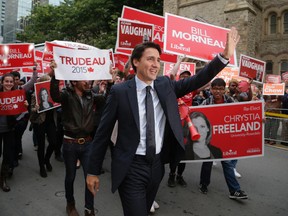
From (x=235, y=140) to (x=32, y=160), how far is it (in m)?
4.61

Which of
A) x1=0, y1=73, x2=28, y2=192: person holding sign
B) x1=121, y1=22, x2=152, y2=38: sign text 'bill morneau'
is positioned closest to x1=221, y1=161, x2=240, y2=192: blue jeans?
x1=121, y1=22, x2=152, y2=38: sign text 'bill morneau'

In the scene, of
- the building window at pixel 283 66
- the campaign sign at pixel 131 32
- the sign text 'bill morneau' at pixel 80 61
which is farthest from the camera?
the building window at pixel 283 66

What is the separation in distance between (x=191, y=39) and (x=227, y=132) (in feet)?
6.09

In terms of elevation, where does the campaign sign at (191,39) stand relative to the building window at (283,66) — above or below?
below

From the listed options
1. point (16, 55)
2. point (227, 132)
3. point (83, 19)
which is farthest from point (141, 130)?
point (83, 19)

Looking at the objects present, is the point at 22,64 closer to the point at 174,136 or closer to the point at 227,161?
the point at 227,161

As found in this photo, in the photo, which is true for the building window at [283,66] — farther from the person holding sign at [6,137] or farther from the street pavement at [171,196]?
the person holding sign at [6,137]

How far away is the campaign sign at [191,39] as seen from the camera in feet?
17.0

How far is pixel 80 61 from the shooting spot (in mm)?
4332

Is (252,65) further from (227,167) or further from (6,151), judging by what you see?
(6,151)

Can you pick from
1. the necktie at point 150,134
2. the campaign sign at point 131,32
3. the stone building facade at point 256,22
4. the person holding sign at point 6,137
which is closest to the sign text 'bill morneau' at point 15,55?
the person holding sign at point 6,137

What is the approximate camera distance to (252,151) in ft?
14.3

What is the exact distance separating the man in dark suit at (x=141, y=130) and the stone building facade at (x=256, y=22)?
1879 centimetres

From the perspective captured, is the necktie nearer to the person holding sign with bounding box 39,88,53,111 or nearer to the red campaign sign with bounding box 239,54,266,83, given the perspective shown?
the person holding sign with bounding box 39,88,53,111
